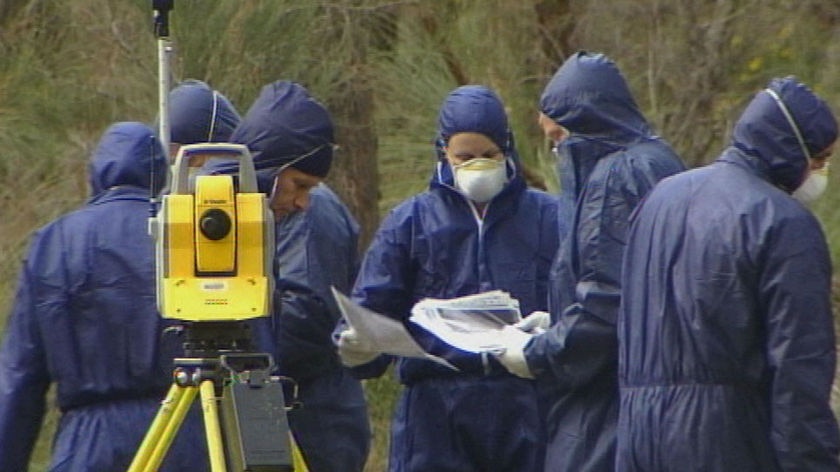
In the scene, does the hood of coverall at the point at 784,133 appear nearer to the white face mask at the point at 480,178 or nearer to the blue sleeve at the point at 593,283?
the blue sleeve at the point at 593,283

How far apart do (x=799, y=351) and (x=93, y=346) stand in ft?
5.64

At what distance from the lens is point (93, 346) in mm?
5559

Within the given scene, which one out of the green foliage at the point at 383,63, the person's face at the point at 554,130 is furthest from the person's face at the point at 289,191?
the green foliage at the point at 383,63

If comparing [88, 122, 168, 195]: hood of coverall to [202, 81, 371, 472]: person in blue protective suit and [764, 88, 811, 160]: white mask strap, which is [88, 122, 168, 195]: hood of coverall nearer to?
[202, 81, 371, 472]: person in blue protective suit

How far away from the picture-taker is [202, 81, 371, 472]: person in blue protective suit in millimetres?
6105

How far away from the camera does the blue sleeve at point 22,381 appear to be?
18.4 feet

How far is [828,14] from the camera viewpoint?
7.92 m

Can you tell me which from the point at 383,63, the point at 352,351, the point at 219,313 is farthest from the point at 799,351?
the point at 383,63

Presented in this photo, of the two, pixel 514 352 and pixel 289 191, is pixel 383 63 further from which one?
pixel 514 352

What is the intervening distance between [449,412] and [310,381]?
1.25ft

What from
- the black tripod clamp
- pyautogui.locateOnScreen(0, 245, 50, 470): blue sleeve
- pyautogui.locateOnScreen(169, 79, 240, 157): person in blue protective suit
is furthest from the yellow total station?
pyautogui.locateOnScreen(169, 79, 240, 157): person in blue protective suit

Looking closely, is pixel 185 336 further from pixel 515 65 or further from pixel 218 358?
pixel 515 65

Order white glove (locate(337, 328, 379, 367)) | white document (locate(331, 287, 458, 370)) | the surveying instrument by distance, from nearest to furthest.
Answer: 1. the surveying instrument
2. white document (locate(331, 287, 458, 370))
3. white glove (locate(337, 328, 379, 367))

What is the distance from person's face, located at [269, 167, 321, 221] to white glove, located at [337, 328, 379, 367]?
0.39 metres
